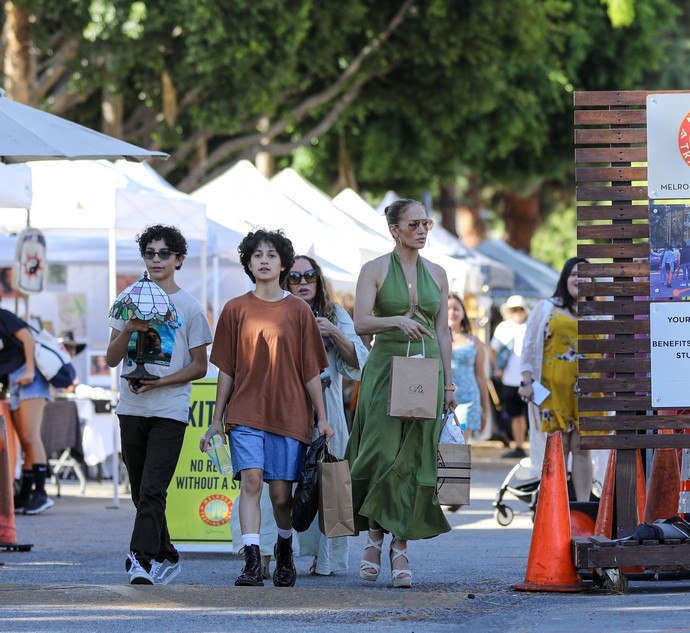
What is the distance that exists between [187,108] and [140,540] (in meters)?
16.4

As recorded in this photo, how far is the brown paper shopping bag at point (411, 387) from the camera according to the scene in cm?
835

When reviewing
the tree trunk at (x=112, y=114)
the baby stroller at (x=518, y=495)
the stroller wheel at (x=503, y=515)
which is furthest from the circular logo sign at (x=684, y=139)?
the tree trunk at (x=112, y=114)

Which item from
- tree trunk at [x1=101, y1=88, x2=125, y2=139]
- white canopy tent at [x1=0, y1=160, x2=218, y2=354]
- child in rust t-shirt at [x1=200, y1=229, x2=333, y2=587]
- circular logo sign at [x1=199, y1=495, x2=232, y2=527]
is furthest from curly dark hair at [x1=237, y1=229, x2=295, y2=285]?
tree trunk at [x1=101, y1=88, x2=125, y2=139]

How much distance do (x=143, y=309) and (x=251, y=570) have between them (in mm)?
1468

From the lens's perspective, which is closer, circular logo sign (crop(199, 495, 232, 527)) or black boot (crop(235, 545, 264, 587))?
black boot (crop(235, 545, 264, 587))

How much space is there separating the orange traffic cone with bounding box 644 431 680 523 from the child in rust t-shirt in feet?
6.23

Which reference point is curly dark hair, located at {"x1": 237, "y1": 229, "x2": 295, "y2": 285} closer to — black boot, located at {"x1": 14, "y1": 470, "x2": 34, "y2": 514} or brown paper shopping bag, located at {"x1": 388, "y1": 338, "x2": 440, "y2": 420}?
brown paper shopping bag, located at {"x1": 388, "y1": 338, "x2": 440, "y2": 420}

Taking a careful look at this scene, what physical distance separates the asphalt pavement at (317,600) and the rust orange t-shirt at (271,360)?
2.89 ft

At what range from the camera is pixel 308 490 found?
8242mm

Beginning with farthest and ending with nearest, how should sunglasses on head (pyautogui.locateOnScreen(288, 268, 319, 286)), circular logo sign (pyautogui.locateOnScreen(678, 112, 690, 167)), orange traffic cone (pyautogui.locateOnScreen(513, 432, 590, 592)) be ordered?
1. sunglasses on head (pyautogui.locateOnScreen(288, 268, 319, 286))
2. circular logo sign (pyautogui.locateOnScreen(678, 112, 690, 167))
3. orange traffic cone (pyautogui.locateOnScreen(513, 432, 590, 592))

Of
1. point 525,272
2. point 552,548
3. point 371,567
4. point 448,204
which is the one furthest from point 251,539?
point 448,204

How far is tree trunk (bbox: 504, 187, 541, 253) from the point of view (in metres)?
42.0

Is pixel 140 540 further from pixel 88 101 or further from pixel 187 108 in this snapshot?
pixel 88 101

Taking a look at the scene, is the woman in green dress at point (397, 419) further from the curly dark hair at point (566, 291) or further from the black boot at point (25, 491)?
the black boot at point (25, 491)
